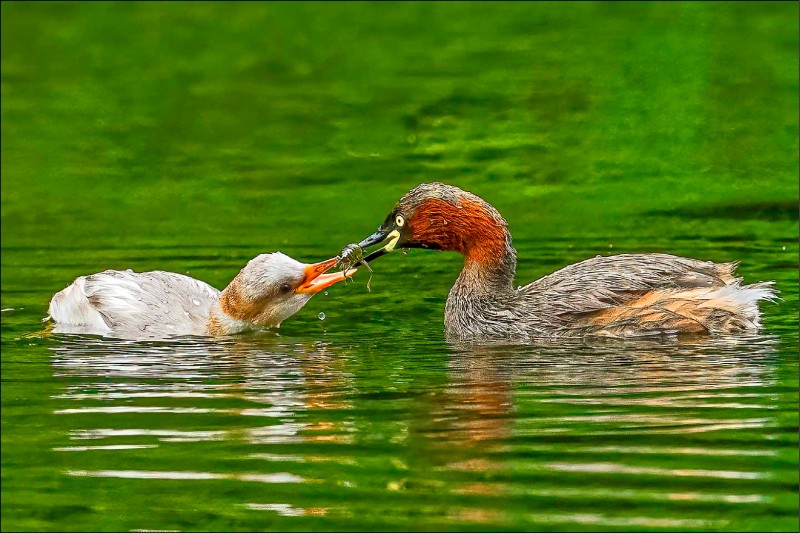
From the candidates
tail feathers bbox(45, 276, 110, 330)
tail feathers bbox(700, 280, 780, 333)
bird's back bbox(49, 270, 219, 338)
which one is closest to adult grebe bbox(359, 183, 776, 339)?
tail feathers bbox(700, 280, 780, 333)

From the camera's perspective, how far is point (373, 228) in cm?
1620

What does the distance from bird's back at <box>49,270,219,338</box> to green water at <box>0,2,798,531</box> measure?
300mm

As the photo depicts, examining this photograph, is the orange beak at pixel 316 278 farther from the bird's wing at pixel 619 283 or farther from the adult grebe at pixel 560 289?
the bird's wing at pixel 619 283

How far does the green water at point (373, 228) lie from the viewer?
25.9ft

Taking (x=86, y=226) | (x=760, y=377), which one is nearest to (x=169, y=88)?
(x=86, y=226)

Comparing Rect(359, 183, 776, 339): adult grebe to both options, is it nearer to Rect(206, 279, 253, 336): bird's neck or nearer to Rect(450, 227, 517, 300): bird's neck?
Rect(450, 227, 517, 300): bird's neck

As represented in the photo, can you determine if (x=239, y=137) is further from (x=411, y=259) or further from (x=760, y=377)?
(x=760, y=377)

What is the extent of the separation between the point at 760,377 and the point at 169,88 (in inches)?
554

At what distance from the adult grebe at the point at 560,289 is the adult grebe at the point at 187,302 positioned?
0.60 metres

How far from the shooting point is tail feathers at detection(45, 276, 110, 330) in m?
12.5

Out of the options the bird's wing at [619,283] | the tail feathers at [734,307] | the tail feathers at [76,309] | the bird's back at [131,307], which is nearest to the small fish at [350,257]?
the bird's back at [131,307]

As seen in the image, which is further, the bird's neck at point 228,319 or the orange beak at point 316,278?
the bird's neck at point 228,319

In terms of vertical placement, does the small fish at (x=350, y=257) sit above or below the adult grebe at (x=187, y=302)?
above

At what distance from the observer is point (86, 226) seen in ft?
55.1
